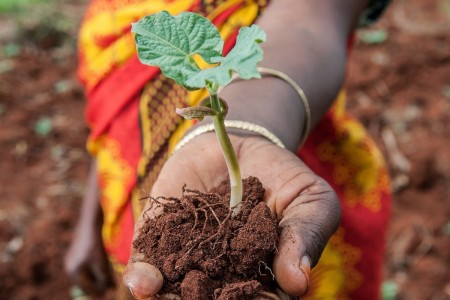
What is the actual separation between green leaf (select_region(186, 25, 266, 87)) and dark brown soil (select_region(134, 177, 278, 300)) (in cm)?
25

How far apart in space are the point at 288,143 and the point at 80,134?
2.22 meters

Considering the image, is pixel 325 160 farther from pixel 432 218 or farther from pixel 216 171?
pixel 432 218

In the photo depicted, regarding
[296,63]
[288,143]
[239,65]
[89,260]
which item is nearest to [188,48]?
[239,65]

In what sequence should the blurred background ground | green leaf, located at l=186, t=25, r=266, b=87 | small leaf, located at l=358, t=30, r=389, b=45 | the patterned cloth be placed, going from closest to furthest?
green leaf, located at l=186, t=25, r=266, b=87 < the patterned cloth < the blurred background ground < small leaf, located at l=358, t=30, r=389, b=45

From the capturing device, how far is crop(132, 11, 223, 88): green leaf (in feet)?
3.43

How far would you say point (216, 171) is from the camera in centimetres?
129

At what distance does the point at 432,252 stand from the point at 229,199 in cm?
173

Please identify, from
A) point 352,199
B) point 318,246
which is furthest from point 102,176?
point 318,246

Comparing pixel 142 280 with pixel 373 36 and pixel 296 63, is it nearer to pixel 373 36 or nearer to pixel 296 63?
pixel 296 63

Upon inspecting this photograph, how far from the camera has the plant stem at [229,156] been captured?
3.46 feet

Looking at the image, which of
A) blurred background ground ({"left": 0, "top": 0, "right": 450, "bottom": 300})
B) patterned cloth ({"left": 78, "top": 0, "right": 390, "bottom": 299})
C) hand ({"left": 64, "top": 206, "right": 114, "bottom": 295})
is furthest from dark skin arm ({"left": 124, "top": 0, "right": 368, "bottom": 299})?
blurred background ground ({"left": 0, "top": 0, "right": 450, "bottom": 300})

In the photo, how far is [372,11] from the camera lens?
1938 millimetres

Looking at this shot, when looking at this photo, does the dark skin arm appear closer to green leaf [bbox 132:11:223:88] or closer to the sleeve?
the sleeve

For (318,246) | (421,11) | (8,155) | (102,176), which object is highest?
(318,246)
